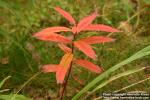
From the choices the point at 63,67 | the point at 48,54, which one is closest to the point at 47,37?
the point at 63,67

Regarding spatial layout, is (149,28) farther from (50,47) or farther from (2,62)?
(2,62)

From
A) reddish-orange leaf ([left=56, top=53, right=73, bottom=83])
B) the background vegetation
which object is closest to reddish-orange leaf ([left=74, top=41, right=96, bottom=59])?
reddish-orange leaf ([left=56, top=53, right=73, bottom=83])

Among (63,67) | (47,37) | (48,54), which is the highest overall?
(48,54)

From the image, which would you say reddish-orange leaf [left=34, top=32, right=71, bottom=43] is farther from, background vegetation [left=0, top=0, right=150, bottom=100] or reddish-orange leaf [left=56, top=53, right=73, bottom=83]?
background vegetation [left=0, top=0, right=150, bottom=100]

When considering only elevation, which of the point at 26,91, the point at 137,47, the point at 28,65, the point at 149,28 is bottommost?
the point at 26,91

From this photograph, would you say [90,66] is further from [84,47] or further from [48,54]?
[48,54]

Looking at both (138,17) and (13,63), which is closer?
(13,63)

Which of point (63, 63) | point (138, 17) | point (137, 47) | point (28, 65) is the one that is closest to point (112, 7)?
point (138, 17)

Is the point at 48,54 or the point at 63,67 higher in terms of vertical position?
the point at 48,54

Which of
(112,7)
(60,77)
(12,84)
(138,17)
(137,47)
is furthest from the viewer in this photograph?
(112,7)

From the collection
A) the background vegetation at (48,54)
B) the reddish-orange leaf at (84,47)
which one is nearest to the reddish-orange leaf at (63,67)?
the reddish-orange leaf at (84,47)

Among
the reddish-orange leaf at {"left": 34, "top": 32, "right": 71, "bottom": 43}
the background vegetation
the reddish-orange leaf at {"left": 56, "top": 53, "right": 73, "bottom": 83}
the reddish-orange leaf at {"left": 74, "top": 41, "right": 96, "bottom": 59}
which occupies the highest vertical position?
the background vegetation
